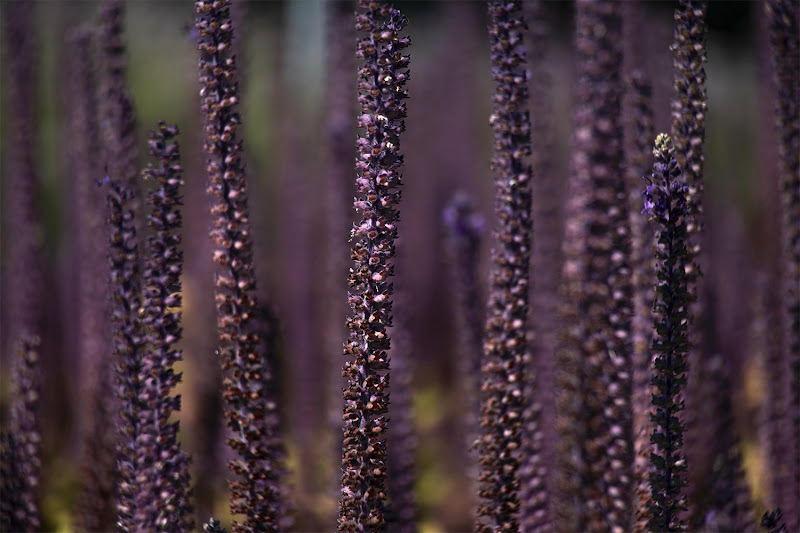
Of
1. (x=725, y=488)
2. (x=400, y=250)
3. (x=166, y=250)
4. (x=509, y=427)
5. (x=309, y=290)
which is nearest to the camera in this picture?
(x=166, y=250)

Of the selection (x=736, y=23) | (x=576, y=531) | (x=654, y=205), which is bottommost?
(x=576, y=531)

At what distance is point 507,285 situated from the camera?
254 centimetres

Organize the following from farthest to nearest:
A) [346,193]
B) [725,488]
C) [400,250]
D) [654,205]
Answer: [346,193] < [400,250] < [725,488] < [654,205]

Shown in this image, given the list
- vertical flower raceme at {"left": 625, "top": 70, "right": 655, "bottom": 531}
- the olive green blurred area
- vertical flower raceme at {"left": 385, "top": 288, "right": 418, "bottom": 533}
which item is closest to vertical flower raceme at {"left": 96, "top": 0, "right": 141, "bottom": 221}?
the olive green blurred area

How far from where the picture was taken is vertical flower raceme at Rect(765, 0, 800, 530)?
2.94 m

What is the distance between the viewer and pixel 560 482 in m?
2.93

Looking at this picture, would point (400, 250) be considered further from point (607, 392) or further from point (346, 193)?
point (607, 392)

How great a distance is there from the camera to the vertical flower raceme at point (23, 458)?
308 centimetres

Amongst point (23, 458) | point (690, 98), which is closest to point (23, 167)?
point (23, 458)

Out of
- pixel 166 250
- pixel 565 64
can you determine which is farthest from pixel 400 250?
pixel 565 64

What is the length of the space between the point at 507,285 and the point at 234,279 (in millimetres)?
874

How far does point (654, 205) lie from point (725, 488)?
1.25m

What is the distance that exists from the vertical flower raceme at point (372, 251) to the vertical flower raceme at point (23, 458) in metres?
1.48

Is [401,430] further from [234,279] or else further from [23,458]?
[23,458]
